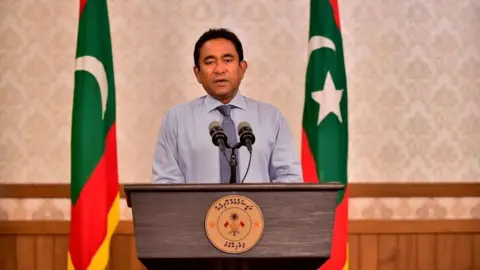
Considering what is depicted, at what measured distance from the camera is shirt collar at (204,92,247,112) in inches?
92.4

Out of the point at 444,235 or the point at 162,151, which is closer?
the point at 162,151

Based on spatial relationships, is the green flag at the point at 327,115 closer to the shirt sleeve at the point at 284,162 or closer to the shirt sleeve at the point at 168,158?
the shirt sleeve at the point at 284,162

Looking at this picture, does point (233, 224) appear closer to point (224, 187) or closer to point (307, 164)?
point (224, 187)

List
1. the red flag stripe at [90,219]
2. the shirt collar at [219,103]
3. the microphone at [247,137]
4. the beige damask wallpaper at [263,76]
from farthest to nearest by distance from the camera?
the beige damask wallpaper at [263,76]
the red flag stripe at [90,219]
the shirt collar at [219,103]
the microphone at [247,137]

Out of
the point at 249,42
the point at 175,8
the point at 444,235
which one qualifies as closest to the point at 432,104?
the point at 444,235

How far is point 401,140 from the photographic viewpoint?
373 centimetres

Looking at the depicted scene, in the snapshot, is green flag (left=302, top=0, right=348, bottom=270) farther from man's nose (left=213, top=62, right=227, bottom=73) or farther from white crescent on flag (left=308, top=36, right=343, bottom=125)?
man's nose (left=213, top=62, right=227, bottom=73)

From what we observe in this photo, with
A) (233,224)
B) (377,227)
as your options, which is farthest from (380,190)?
(233,224)

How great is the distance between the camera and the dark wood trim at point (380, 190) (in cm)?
371

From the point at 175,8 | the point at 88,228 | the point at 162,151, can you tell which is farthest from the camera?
the point at 175,8

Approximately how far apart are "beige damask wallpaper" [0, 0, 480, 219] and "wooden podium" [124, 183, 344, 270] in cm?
196

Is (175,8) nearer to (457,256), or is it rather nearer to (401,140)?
(401,140)

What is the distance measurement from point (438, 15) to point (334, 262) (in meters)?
1.68

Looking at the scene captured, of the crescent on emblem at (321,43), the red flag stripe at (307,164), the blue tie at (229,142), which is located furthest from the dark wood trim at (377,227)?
the blue tie at (229,142)
